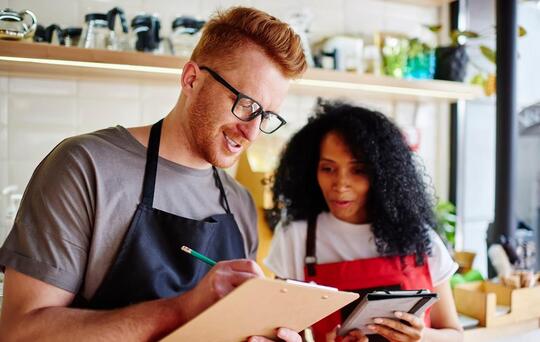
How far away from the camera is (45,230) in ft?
3.57

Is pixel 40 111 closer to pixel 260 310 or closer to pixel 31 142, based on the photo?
pixel 31 142

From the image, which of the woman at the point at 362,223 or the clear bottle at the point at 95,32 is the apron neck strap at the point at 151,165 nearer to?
the woman at the point at 362,223

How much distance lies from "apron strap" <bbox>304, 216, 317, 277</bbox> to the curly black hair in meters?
0.05

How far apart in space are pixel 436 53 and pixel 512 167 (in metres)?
0.72

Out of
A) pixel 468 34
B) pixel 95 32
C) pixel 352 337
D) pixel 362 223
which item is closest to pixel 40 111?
pixel 95 32

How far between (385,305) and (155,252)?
0.58 meters

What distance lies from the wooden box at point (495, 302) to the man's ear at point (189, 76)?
1.49 meters

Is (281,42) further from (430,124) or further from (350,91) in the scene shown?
(430,124)

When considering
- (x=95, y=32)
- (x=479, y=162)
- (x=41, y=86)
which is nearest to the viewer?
(x=95, y=32)

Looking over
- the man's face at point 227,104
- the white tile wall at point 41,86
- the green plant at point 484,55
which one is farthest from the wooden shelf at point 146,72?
the man's face at point 227,104

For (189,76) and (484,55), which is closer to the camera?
(189,76)

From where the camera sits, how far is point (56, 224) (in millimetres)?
1098

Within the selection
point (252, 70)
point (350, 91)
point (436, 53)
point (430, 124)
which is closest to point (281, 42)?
point (252, 70)

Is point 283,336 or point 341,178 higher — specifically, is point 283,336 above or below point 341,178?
below
